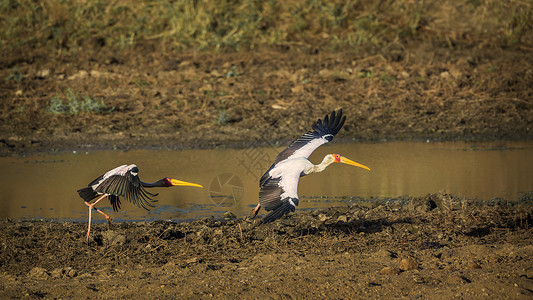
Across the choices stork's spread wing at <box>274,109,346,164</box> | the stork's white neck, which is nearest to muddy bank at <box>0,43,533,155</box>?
stork's spread wing at <box>274,109,346,164</box>

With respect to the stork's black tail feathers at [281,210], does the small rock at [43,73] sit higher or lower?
higher

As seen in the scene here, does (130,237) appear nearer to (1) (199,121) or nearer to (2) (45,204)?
(2) (45,204)

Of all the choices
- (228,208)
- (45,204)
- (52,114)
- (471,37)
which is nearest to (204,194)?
(228,208)

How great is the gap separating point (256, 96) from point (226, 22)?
131 inches

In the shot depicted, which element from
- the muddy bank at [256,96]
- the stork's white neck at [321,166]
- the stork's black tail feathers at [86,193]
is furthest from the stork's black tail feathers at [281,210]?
the muddy bank at [256,96]

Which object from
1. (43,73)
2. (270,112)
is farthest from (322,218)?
(43,73)

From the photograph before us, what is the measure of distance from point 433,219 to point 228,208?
2493 mm

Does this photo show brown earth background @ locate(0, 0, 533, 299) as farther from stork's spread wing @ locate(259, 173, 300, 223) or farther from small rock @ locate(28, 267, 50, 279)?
stork's spread wing @ locate(259, 173, 300, 223)

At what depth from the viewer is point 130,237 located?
7.19 metres

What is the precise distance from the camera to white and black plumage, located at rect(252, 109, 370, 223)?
6.69m

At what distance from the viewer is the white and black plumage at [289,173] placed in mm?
6688

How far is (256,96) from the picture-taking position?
13.8m

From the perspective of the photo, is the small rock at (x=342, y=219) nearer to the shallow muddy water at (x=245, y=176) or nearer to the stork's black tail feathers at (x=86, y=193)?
the shallow muddy water at (x=245, y=176)

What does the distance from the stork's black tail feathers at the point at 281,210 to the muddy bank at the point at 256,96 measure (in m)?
5.62
